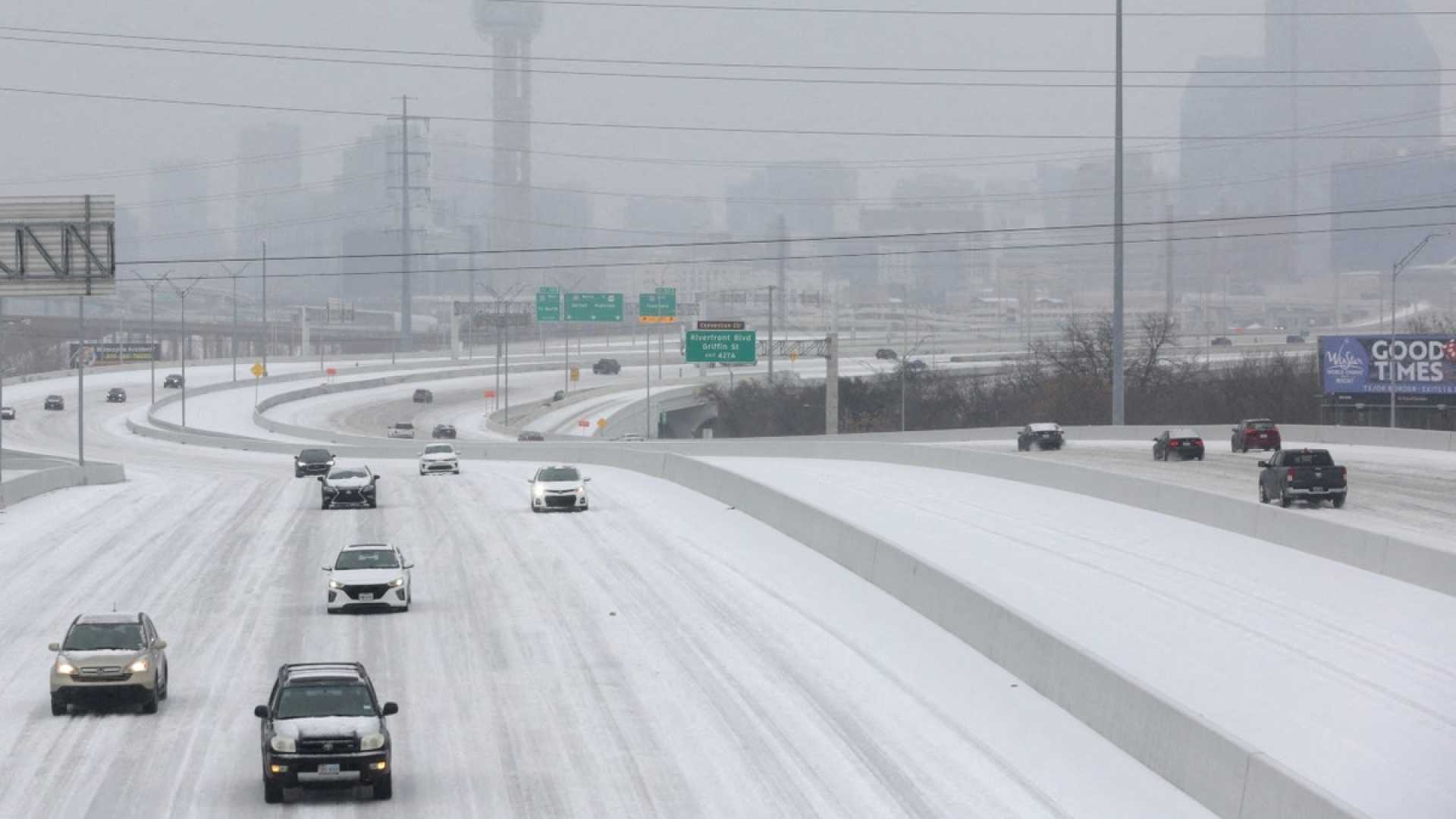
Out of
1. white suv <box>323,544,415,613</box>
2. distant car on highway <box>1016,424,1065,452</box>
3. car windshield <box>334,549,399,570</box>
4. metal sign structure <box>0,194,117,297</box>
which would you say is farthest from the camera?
distant car on highway <box>1016,424,1065,452</box>

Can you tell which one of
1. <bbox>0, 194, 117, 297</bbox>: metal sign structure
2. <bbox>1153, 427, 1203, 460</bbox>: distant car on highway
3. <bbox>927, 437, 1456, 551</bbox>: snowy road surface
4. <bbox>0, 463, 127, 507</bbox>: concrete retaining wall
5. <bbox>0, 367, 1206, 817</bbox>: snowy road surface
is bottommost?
<bbox>0, 367, 1206, 817</bbox>: snowy road surface

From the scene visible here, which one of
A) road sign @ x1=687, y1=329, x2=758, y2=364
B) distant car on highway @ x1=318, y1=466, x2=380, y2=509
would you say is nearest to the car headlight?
distant car on highway @ x1=318, y1=466, x2=380, y2=509

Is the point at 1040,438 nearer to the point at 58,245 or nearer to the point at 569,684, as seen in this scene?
the point at 58,245

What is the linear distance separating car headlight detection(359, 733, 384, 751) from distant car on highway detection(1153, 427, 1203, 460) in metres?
50.2

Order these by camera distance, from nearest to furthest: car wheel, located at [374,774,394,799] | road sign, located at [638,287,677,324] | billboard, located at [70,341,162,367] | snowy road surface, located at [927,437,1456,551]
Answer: car wheel, located at [374,774,394,799], snowy road surface, located at [927,437,1456,551], road sign, located at [638,287,677,324], billboard, located at [70,341,162,367]

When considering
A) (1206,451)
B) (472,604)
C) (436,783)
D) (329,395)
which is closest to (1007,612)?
(436,783)

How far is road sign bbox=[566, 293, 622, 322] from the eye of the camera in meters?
158

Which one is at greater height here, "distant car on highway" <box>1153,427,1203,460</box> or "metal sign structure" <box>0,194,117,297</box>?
"metal sign structure" <box>0,194,117,297</box>

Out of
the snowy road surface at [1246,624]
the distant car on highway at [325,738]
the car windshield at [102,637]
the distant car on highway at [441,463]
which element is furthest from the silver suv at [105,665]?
the distant car on highway at [441,463]

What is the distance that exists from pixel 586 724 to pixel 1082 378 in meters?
123

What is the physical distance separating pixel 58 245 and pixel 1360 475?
1565 inches

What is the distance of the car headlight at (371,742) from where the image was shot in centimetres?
1958

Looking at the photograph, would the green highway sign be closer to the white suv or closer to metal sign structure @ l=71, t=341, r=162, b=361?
metal sign structure @ l=71, t=341, r=162, b=361

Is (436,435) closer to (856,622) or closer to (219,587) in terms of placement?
(219,587)
